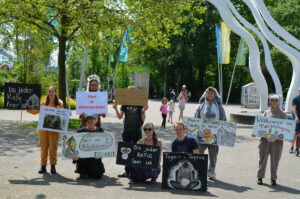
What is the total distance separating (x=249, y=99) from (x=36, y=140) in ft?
93.7

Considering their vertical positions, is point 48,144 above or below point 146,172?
above

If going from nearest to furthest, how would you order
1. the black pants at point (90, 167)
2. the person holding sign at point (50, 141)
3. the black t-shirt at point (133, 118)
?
the black pants at point (90, 167) < the person holding sign at point (50, 141) < the black t-shirt at point (133, 118)

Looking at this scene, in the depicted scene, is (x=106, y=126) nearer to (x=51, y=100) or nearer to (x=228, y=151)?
(x=228, y=151)

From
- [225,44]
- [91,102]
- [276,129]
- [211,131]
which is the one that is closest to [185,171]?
[211,131]

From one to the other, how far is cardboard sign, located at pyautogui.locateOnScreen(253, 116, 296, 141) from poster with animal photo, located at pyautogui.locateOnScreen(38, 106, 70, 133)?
3.66m

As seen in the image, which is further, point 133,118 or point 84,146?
point 133,118

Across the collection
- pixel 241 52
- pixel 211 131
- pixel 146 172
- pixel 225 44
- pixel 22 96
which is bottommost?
pixel 146 172

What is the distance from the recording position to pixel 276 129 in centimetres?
702

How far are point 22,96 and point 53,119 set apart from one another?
4.60 ft

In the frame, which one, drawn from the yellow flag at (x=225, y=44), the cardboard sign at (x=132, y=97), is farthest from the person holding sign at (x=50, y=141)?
the yellow flag at (x=225, y=44)

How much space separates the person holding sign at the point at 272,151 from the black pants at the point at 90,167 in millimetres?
2886

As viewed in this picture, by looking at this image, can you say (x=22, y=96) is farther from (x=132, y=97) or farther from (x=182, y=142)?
(x=182, y=142)

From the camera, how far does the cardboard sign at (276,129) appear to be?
6988 mm

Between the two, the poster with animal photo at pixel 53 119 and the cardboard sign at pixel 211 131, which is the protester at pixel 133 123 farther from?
the poster with animal photo at pixel 53 119
